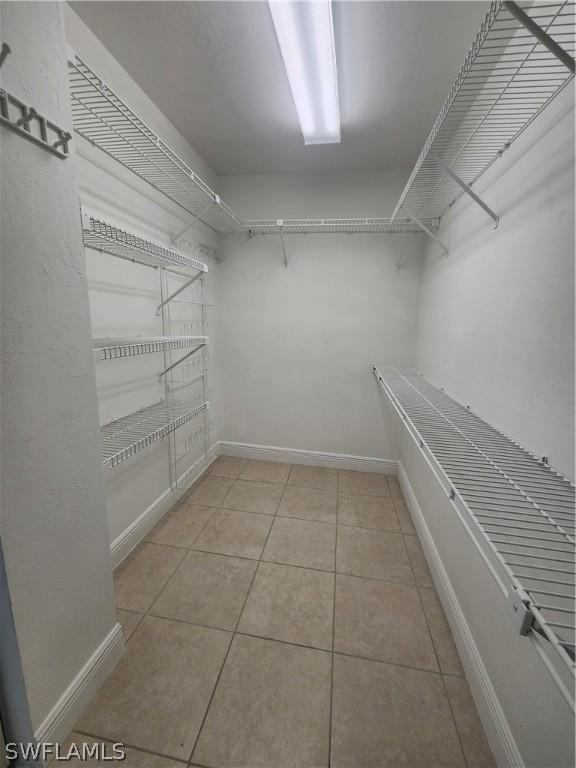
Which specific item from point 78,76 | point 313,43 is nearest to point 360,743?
point 78,76

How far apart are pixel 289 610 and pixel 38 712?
892 mm

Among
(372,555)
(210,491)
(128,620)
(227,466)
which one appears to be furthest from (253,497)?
(128,620)

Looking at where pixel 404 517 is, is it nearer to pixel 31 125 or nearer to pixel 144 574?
pixel 144 574

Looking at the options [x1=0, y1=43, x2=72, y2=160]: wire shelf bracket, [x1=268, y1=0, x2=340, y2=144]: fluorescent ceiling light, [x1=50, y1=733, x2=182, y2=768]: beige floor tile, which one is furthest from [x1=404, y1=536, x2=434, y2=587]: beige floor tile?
[x1=268, y1=0, x2=340, y2=144]: fluorescent ceiling light

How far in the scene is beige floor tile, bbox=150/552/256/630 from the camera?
4.39ft

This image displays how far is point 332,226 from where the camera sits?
82.3 inches

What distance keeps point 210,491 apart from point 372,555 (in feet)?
4.05

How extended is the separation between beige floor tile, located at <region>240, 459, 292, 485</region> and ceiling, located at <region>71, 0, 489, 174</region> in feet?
7.79

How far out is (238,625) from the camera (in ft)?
4.26

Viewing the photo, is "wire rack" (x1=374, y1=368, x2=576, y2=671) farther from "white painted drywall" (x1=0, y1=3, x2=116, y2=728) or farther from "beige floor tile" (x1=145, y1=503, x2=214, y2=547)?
"beige floor tile" (x1=145, y1=503, x2=214, y2=547)

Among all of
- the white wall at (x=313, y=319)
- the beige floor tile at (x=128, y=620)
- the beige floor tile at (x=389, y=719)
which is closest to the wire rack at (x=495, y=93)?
the white wall at (x=313, y=319)

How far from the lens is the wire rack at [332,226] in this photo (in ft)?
6.56

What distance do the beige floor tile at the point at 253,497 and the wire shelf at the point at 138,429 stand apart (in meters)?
0.73

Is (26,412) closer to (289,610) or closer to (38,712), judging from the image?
(38,712)
